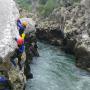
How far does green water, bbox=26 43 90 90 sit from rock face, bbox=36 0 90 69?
4.26 feet

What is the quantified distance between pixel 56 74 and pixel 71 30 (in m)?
10.9

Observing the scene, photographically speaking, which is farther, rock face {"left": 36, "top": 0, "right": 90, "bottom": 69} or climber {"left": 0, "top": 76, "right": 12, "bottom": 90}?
rock face {"left": 36, "top": 0, "right": 90, "bottom": 69}

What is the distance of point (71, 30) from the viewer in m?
36.2

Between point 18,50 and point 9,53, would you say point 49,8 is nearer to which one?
point 18,50

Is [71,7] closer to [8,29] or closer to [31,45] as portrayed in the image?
[31,45]

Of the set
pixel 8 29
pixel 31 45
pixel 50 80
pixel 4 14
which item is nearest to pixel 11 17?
pixel 4 14

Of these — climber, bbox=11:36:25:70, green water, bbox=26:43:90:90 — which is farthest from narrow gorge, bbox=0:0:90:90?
climber, bbox=11:36:25:70

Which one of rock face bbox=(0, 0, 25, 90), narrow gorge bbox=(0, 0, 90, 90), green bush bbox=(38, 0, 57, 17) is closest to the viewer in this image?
rock face bbox=(0, 0, 25, 90)

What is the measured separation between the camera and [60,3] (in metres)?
47.5

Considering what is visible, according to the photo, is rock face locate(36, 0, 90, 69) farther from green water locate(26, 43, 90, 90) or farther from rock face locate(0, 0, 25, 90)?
rock face locate(0, 0, 25, 90)

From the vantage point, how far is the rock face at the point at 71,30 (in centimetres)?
3042

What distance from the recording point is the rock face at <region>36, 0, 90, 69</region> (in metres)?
30.4

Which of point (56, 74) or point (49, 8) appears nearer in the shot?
point (56, 74)

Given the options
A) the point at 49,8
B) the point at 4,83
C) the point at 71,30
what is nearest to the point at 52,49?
the point at 71,30
